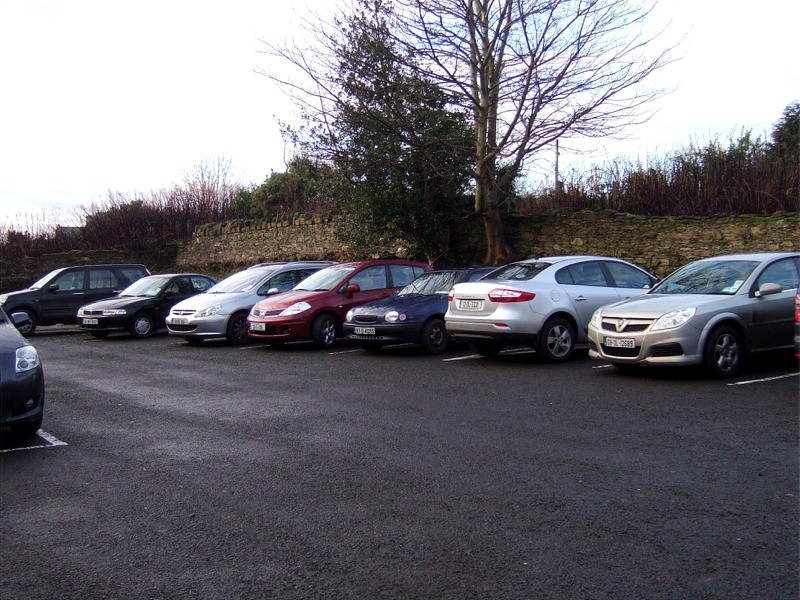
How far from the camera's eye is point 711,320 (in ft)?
33.0

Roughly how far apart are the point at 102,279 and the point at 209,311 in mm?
7126

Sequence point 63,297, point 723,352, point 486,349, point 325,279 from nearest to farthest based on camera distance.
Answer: point 723,352, point 486,349, point 325,279, point 63,297

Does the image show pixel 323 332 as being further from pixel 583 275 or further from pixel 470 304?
pixel 583 275

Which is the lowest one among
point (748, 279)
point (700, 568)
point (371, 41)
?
point (700, 568)

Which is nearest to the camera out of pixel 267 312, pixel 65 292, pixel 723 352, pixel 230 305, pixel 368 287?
pixel 723 352

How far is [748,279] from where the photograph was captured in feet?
34.9

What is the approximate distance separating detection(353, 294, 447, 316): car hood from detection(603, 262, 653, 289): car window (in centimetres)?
287

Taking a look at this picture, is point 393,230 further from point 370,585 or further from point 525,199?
point 370,585

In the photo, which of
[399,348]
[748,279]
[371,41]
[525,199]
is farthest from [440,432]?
[525,199]

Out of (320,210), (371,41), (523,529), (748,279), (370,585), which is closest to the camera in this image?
(370,585)

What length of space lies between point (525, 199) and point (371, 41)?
6.39 meters

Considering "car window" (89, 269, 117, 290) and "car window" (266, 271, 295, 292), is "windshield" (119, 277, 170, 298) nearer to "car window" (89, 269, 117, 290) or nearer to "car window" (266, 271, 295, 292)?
"car window" (89, 269, 117, 290)

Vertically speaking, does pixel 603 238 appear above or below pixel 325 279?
above

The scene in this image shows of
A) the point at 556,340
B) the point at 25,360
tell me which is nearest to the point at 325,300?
the point at 556,340
